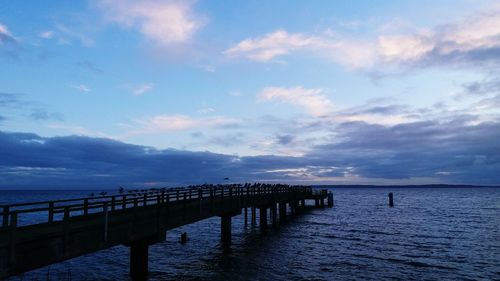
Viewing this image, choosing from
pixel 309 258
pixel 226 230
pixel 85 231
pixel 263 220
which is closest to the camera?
pixel 85 231

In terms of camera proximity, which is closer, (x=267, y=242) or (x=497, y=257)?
(x=497, y=257)

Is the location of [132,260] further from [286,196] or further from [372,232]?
[286,196]

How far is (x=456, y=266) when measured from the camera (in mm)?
26688

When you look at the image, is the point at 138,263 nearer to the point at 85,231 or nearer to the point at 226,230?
the point at 85,231

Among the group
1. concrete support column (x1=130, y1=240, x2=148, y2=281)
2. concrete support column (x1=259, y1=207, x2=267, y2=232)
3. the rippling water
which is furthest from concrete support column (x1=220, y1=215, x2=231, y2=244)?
concrete support column (x1=130, y1=240, x2=148, y2=281)

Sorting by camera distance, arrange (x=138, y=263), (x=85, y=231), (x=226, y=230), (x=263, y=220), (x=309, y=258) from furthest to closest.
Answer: (x=263, y=220), (x=226, y=230), (x=309, y=258), (x=138, y=263), (x=85, y=231)

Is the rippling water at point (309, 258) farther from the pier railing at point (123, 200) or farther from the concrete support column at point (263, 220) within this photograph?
the pier railing at point (123, 200)

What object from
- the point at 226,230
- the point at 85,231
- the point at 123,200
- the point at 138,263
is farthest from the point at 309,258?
the point at 85,231

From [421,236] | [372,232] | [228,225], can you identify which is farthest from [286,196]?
[228,225]

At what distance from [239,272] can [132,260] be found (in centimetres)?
698

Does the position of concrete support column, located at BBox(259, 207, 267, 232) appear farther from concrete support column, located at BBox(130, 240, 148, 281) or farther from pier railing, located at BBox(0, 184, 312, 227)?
concrete support column, located at BBox(130, 240, 148, 281)

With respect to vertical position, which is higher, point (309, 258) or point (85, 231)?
point (85, 231)

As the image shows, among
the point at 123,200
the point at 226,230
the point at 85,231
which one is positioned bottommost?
the point at 226,230

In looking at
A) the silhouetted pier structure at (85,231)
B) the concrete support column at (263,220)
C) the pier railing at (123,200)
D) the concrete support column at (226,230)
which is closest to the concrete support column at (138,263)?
the silhouetted pier structure at (85,231)
